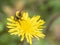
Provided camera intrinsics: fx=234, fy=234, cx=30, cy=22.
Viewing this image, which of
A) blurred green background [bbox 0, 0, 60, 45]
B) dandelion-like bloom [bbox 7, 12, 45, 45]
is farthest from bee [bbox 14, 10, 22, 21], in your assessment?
blurred green background [bbox 0, 0, 60, 45]

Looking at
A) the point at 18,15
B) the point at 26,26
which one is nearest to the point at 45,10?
the point at 26,26

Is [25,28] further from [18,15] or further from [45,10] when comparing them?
[45,10]

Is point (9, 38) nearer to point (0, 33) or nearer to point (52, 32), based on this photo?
point (0, 33)

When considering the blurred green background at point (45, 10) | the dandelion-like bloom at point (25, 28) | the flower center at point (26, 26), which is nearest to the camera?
the dandelion-like bloom at point (25, 28)

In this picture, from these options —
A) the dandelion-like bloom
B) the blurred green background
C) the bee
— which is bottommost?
the dandelion-like bloom

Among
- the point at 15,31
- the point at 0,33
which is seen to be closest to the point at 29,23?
the point at 15,31

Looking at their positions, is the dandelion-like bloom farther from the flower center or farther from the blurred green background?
the blurred green background

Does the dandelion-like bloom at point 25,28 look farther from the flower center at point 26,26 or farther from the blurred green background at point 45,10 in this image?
the blurred green background at point 45,10

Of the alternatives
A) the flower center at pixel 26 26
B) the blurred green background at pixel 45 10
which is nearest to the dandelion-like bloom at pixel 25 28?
the flower center at pixel 26 26
